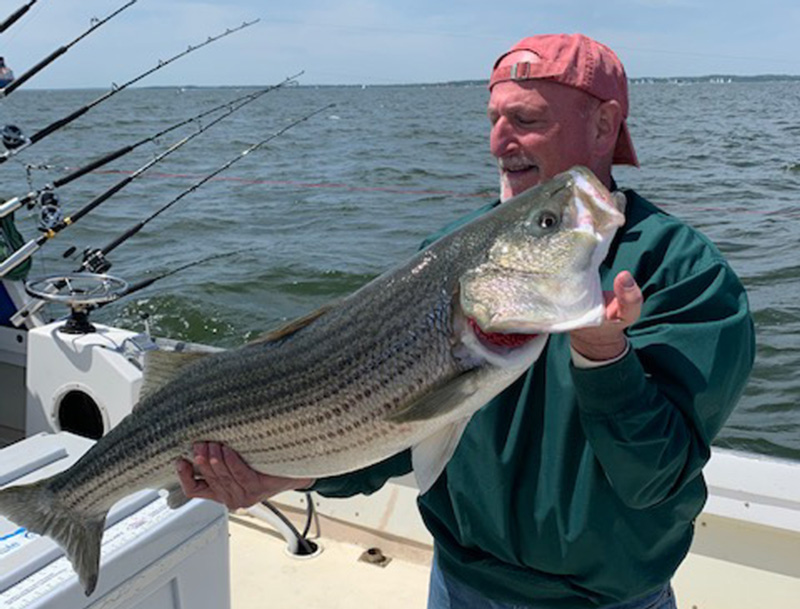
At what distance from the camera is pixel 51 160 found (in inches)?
886

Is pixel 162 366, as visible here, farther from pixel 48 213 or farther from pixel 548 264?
pixel 48 213

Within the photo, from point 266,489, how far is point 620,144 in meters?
1.36

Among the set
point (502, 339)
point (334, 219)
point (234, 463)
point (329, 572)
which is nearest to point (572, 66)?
point (502, 339)

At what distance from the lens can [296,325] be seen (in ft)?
6.70

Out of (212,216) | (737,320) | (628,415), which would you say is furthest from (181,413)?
(212,216)

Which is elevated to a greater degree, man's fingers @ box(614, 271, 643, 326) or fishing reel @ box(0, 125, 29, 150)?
fishing reel @ box(0, 125, 29, 150)

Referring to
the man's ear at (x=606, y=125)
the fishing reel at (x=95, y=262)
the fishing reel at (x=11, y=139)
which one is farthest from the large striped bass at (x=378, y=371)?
the fishing reel at (x=11, y=139)

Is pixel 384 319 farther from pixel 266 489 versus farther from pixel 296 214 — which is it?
pixel 296 214

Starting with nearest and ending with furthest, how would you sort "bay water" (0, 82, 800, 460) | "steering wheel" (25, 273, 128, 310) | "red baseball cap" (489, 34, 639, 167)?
"red baseball cap" (489, 34, 639, 167) → "steering wheel" (25, 273, 128, 310) → "bay water" (0, 82, 800, 460)

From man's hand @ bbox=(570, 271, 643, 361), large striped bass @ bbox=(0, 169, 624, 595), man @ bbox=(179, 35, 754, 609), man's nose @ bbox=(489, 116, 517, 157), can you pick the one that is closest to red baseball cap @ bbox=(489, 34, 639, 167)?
man @ bbox=(179, 35, 754, 609)

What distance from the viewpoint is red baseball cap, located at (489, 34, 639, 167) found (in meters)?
2.13

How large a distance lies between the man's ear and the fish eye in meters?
0.60

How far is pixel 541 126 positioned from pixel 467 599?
129 cm

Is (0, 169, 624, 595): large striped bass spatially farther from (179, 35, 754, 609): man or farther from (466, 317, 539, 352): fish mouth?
(179, 35, 754, 609): man
